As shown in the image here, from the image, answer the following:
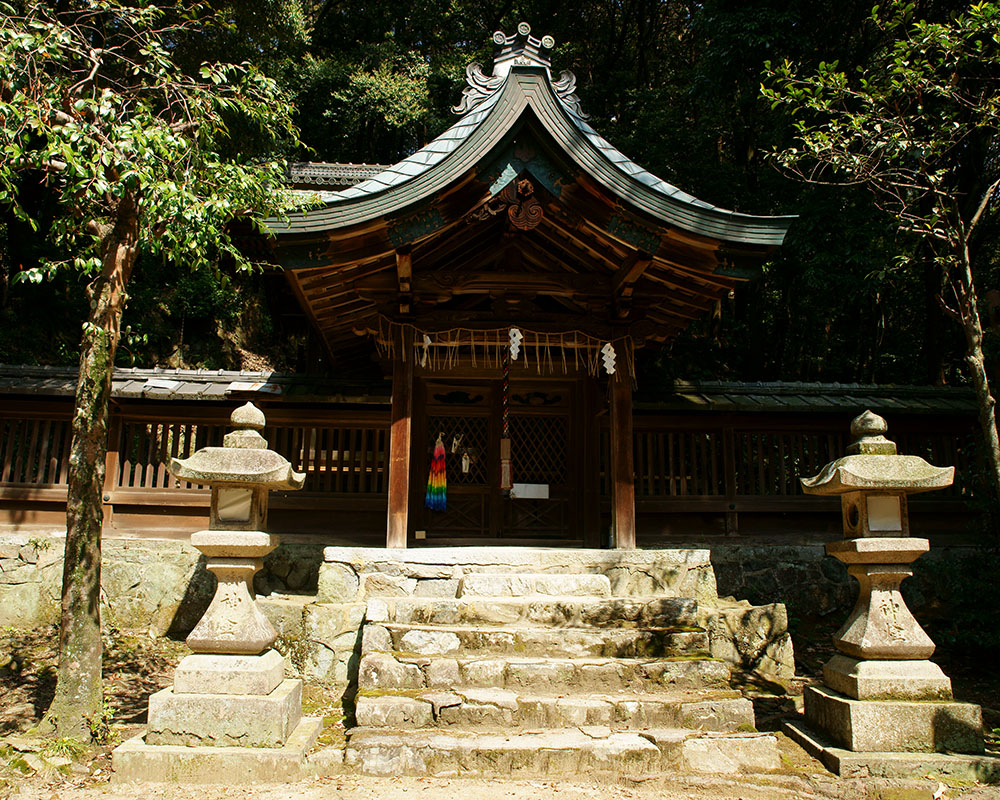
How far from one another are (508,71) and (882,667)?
6297mm

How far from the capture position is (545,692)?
527 cm

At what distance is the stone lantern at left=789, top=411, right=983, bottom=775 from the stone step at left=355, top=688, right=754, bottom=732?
2.53ft

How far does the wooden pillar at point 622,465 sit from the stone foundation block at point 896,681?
2.64 metres

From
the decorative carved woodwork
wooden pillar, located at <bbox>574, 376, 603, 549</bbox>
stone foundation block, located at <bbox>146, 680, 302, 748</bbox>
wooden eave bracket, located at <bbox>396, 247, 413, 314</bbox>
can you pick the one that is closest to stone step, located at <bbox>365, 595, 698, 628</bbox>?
stone foundation block, located at <bbox>146, 680, 302, 748</bbox>

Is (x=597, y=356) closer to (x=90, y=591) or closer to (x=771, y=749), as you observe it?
(x=771, y=749)

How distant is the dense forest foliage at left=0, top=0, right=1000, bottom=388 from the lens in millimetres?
12062

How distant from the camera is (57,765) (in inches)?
186

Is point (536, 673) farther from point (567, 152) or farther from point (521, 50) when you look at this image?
point (521, 50)

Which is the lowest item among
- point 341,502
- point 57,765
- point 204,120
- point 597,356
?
point 57,765

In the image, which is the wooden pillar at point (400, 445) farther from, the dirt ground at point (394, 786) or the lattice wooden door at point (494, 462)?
the dirt ground at point (394, 786)

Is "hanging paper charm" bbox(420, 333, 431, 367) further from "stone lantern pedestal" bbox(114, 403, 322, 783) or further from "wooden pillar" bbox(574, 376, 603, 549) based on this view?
"stone lantern pedestal" bbox(114, 403, 322, 783)

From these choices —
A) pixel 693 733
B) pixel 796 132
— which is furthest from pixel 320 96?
pixel 693 733

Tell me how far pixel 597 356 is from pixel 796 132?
6.50 metres

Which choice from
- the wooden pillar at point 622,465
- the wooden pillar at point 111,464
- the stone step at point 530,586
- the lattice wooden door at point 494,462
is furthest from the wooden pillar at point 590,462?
the wooden pillar at point 111,464
